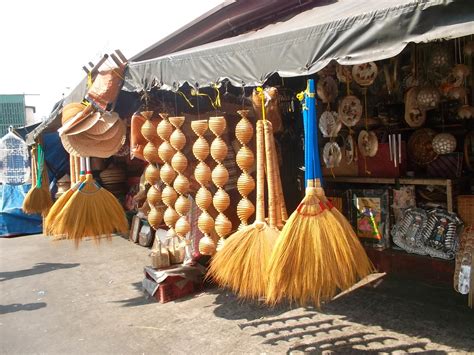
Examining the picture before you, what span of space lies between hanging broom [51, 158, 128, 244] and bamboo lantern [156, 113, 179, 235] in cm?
84

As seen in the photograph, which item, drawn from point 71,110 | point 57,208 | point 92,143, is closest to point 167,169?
point 92,143

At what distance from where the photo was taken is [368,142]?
4.20 meters

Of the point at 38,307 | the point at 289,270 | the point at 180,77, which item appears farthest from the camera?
the point at 38,307

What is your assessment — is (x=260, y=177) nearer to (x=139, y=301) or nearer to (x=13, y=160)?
Answer: (x=139, y=301)

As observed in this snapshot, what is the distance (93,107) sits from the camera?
379 centimetres

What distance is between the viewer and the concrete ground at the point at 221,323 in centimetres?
322

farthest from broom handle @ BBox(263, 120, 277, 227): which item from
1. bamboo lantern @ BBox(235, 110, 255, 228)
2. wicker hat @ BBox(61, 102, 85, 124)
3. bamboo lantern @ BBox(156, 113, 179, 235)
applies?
wicker hat @ BBox(61, 102, 85, 124)

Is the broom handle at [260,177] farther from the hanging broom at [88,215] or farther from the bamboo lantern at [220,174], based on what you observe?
the hanging broom at [88,215]

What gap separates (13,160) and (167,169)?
6.96 meters

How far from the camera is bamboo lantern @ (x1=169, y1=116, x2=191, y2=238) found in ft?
11.3

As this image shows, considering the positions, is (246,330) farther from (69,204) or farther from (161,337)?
(69,204)

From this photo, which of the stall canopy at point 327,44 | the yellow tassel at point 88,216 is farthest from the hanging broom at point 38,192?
the stall canopy at point 327,44

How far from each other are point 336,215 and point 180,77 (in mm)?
1604

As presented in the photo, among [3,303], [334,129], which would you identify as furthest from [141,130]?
[3,303]
